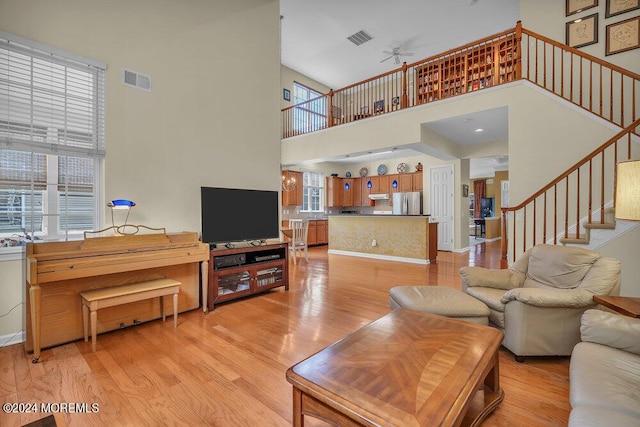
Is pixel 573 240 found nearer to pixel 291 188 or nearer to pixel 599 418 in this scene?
pixel 599 418

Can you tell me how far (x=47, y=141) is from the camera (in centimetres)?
263

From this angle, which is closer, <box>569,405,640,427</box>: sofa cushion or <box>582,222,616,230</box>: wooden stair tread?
<box>569,405,640,427</box>: sofa cushion

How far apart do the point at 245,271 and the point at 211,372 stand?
5.64 feet

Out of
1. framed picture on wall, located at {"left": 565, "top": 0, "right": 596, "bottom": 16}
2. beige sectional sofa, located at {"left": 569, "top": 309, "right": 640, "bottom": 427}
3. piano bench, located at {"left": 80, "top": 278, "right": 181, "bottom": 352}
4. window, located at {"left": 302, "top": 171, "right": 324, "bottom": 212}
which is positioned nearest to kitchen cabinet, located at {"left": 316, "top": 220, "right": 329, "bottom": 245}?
window, located at {"left": 302, "top": 171, "right": 324, "bottom": 212}

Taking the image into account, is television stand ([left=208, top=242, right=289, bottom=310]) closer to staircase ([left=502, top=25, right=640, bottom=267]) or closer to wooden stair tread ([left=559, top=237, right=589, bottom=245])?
staircase ([left=502, top=25, right=640, bottom=267])

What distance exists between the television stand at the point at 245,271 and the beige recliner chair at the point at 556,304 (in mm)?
2566

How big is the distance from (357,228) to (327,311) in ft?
13.5

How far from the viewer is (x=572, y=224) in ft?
12.6

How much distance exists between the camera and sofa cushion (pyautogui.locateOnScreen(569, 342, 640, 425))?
1144 mm

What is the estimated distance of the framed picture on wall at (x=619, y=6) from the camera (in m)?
4.17

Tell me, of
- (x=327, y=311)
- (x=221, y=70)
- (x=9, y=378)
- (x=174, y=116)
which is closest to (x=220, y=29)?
(x=221, y=70)

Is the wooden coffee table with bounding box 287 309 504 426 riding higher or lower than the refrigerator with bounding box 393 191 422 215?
lower

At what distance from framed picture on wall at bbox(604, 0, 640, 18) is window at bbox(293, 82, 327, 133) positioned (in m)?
5.57

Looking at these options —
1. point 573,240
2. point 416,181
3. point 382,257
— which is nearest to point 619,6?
point 573,240
